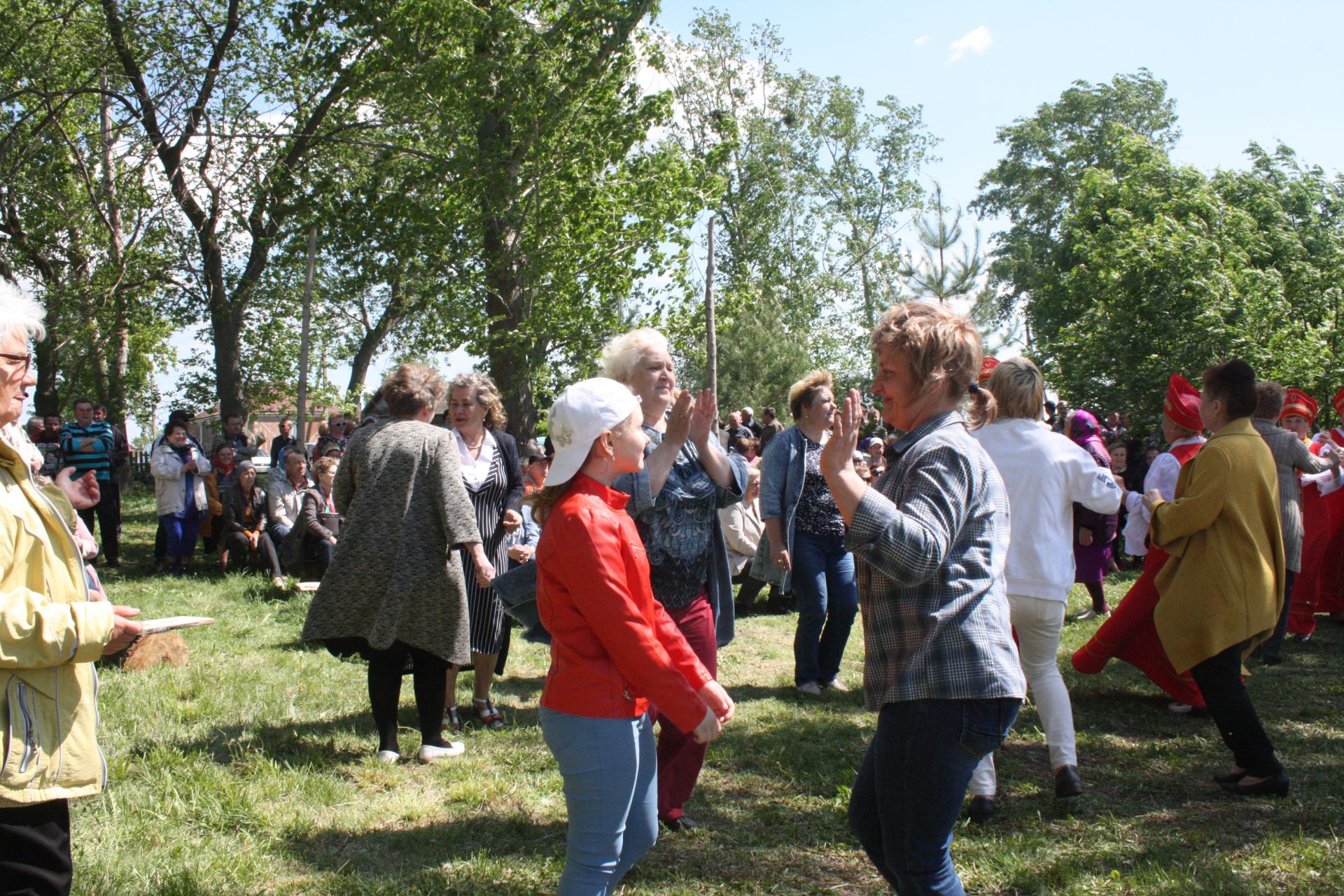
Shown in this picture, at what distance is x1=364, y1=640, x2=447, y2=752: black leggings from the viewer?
463 cm

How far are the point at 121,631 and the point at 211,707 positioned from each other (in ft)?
11.8

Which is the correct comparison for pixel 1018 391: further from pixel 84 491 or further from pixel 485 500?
pixel 84 491

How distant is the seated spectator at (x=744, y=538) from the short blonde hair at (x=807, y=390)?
1.99 m

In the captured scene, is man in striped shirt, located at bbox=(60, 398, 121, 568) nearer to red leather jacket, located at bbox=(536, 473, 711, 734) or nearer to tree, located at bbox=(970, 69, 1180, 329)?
red leather jacket, located at bbox=(536, 473, 711, 734)

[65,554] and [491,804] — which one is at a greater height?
[65,554]

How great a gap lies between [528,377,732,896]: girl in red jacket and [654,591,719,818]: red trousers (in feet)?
3.62

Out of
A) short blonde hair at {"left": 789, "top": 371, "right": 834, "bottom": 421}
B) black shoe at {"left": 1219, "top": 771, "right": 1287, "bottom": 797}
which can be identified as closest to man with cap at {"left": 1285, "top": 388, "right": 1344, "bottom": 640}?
black shoe at {"left": 1219, "top": 771, "right": 1287, "bottom": 797}

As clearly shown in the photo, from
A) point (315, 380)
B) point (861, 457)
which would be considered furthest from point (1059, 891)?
point (315, 380)

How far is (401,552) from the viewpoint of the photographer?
15.0 ft

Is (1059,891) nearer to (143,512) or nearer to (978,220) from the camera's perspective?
(143,512)

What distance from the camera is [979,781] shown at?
4.03 metres

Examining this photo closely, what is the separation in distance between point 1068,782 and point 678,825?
5.32ft

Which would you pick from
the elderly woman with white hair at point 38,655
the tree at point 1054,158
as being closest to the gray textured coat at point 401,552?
the elderly woman with white hair at point 38,655

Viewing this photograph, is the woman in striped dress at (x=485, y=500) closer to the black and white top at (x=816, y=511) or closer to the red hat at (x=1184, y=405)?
the black and white top at (x=816, y=511)
